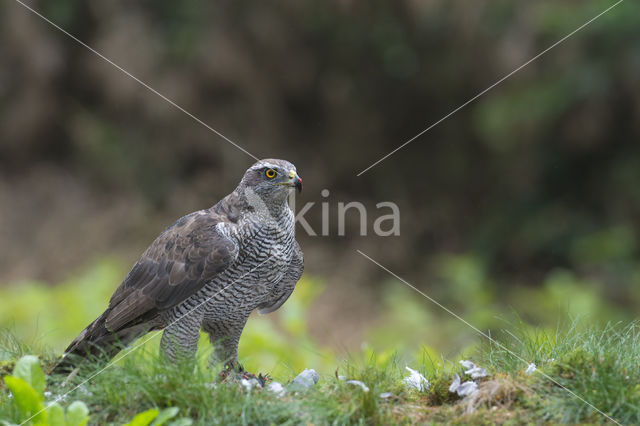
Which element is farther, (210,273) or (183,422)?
(210,273)

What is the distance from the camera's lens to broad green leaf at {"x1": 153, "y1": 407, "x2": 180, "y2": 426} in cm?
305

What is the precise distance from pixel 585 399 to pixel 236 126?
865 cm

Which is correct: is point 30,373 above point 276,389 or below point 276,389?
above

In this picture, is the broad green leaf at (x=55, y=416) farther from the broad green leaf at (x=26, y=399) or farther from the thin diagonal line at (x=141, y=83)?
the thin diagonal line at (x=141, y=83)

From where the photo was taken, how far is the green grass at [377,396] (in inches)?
128

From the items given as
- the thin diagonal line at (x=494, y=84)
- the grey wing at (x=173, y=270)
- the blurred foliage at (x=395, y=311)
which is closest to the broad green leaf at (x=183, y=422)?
the grey wing at (x=173, y=270)

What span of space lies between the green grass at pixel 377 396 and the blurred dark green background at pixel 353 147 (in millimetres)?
3639

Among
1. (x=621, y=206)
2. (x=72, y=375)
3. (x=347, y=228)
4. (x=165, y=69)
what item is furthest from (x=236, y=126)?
(x=72, y=375)

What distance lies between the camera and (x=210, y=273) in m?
4.12

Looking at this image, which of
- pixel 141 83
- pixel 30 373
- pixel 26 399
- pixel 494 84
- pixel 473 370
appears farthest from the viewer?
pixel 141 83

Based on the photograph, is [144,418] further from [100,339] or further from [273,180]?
[273,180]

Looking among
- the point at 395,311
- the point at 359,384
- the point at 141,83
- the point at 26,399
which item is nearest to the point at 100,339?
the point at 26,399

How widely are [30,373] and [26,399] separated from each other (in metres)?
0.19

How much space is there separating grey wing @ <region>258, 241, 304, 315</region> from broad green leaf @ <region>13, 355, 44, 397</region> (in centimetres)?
174
